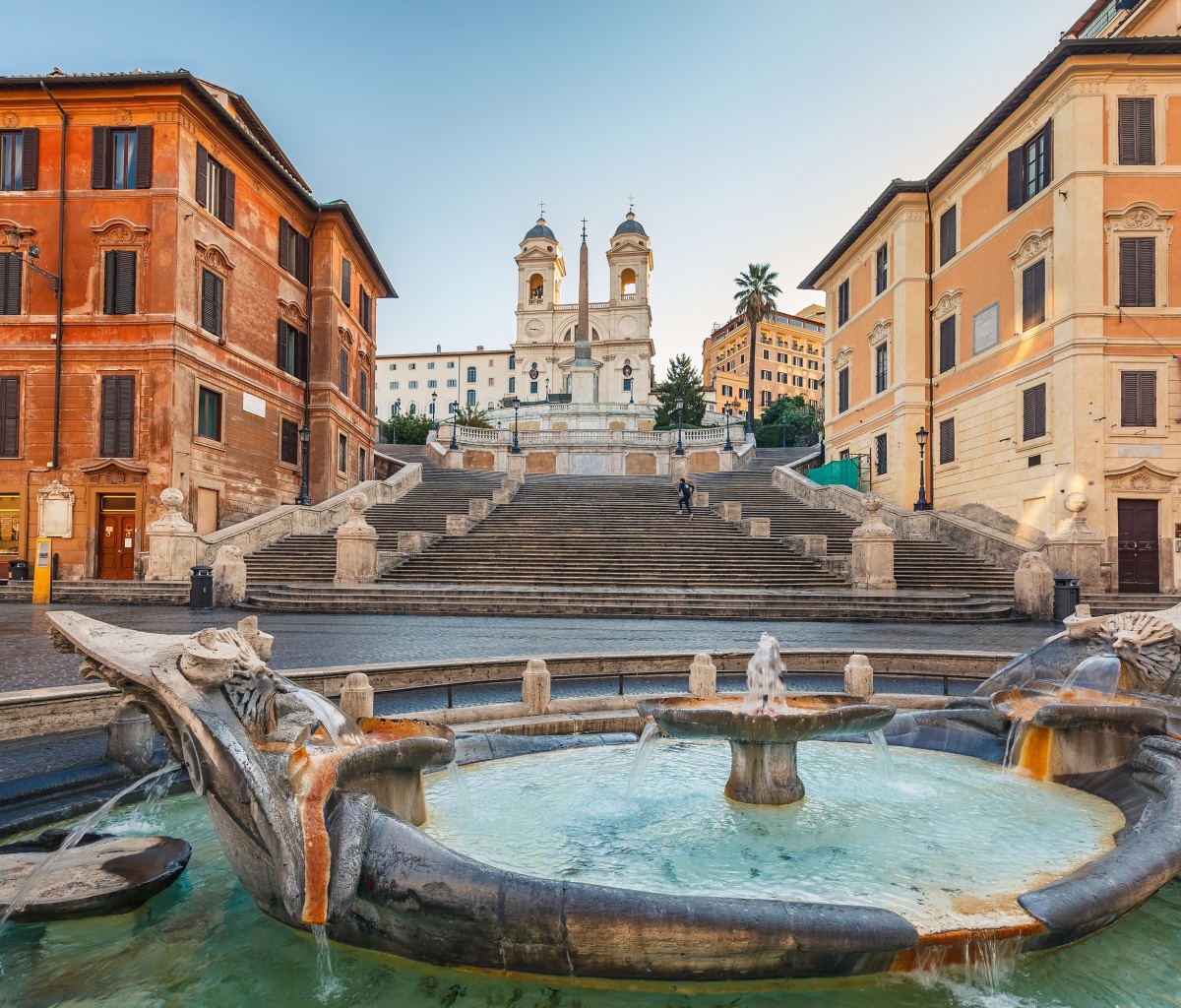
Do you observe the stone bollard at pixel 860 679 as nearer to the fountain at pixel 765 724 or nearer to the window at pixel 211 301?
the fountain at pixel 765 724

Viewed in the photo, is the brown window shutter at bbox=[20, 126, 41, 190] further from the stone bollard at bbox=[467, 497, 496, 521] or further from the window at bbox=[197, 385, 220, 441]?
the stone bollard at bbox=[467, 497, 496, 521]

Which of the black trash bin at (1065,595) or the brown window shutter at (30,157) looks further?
the brown window shutter at (30,157)

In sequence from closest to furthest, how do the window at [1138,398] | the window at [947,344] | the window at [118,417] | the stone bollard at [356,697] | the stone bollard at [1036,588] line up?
the stone bollard at [356,697] → the stone bollard at [1036,588] → the window at [1138,398] → the window at [118,417] → the window at [947,344]

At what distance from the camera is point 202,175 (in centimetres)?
2520

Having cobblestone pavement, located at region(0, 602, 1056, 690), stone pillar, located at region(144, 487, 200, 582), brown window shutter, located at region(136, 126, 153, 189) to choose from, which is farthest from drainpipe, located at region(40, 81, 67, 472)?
cobblestone pavement, located at region(0, 602, 1056, 690)

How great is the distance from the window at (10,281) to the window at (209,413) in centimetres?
603

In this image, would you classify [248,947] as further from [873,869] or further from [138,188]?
[138,188]

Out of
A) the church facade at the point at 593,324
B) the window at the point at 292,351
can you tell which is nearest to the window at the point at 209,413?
the window at the point at 292,351

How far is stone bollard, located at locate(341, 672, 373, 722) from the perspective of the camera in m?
6.68

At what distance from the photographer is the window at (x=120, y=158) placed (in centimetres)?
2409

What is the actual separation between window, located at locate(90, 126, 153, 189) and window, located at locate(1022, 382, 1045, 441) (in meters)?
28.6

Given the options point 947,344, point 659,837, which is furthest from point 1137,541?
point 659,837

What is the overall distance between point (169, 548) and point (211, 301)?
982 centimetres

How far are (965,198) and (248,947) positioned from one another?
31217 mm
